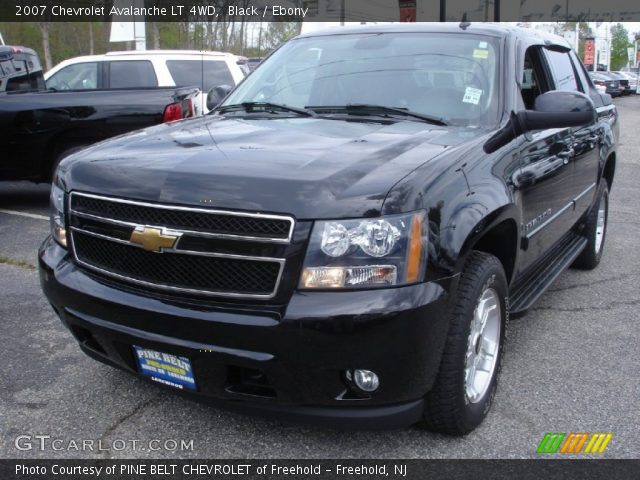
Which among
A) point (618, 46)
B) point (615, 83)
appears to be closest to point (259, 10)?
point (615, 83)

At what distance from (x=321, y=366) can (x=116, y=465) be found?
3.36ft

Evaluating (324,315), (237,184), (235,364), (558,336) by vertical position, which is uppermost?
(237,184)

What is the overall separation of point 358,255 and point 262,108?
174 cm

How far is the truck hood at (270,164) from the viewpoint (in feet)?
8.03

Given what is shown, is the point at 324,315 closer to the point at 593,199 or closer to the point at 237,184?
the point at 237,184

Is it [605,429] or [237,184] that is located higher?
[237,184]

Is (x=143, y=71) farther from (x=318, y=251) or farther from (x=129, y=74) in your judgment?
(x=318, y=251)

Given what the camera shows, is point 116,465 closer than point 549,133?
Yes

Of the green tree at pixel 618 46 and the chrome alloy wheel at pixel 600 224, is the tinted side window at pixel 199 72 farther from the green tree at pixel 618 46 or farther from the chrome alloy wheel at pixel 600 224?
the green tree at pixel 618 46

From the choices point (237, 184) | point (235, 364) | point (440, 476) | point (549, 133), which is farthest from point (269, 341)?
point (549, 133)

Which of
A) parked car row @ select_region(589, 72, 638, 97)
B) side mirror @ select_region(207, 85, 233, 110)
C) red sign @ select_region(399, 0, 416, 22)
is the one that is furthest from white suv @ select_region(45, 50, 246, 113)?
parked car row @ select_region(589, 72, 638, 97)

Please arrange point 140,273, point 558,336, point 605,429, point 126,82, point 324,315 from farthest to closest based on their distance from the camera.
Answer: point 126,82, point 558,336, point 605,429, point 140,273, point 324,315

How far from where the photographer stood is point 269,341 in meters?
2.41

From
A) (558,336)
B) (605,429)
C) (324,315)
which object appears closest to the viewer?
(324,315)
